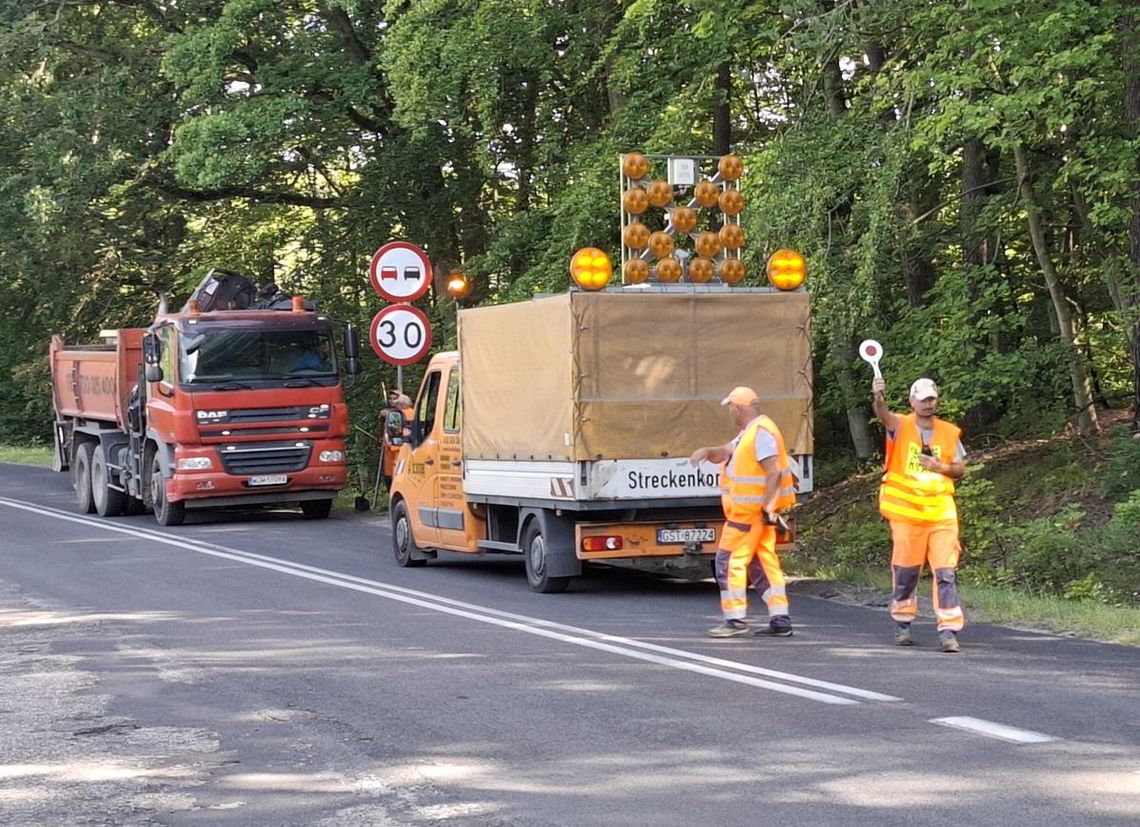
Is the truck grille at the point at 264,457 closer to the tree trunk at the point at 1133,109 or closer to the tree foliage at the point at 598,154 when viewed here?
the tree foliage at the point at 598,154

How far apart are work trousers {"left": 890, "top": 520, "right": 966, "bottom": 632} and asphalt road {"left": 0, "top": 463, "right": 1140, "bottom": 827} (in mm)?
345

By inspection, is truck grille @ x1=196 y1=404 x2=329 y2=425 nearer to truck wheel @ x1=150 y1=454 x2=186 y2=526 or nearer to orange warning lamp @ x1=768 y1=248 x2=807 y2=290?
truck wheel @ x1=150 y1=454 x2=186 y2=526

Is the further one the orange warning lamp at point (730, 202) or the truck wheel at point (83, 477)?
the truck wheel at point (83, 477)

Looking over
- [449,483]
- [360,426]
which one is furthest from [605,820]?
[360,426]

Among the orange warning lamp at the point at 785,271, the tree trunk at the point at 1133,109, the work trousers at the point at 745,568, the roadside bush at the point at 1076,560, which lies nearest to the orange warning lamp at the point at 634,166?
the orange warning lamp at the point at 785,271

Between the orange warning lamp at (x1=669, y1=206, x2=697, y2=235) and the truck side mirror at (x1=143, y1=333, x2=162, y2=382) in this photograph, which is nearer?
the orange warning lamp at (x1=669, y1=206, x2=697, y2=235)

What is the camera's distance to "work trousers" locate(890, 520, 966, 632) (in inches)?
420

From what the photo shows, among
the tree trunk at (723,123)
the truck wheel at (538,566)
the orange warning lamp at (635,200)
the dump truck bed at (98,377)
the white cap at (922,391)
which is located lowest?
the truck wheel at (538,566)

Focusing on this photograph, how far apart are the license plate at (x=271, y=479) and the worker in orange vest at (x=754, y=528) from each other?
38.2 ft

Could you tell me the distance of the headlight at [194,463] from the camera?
864 inches

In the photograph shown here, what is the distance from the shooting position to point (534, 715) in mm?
8609

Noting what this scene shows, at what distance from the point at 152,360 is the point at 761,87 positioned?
8692 mm

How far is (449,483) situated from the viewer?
16.0 m

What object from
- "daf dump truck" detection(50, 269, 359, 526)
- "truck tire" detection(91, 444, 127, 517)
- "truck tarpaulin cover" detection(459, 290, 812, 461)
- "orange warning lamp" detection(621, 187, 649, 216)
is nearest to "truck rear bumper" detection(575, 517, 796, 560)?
"truck tarpaulin cover" detection(459, 290, 812, 461)
